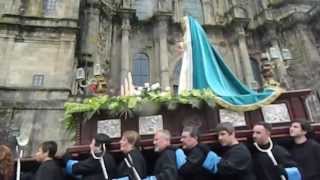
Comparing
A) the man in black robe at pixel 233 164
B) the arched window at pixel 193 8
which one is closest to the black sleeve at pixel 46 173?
the man in black robe at pixel 233 164

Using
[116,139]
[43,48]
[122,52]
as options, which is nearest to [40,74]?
[43,48]

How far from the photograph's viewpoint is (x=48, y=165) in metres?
4.68

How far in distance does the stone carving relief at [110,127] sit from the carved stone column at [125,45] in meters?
14.8

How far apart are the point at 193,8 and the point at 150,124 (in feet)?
72.7

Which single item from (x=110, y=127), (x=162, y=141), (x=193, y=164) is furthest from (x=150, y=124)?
(x=193, y=164)

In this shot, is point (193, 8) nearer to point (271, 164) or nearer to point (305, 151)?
point (305, 151)

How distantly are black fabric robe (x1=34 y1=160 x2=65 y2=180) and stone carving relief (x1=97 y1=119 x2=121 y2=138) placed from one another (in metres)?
1.17

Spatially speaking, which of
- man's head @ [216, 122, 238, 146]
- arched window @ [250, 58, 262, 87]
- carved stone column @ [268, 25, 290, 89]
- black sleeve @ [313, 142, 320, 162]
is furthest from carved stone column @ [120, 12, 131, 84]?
black sleeve @ [313, 142, 320, 162]

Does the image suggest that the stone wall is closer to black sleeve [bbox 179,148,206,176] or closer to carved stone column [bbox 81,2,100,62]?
carved stone column [bbox 81,2,100,62]

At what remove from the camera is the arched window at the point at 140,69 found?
71.6 ft

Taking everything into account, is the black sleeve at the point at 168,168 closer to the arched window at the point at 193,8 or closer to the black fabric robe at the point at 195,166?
the black fabric robe at the point at 195,166

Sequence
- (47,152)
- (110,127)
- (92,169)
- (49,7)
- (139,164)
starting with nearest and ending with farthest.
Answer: (139,164)
(92,169)
(47,152)
(110,127)
(49,7)

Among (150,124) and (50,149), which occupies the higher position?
(150,124)

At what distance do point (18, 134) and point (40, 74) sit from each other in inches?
139
